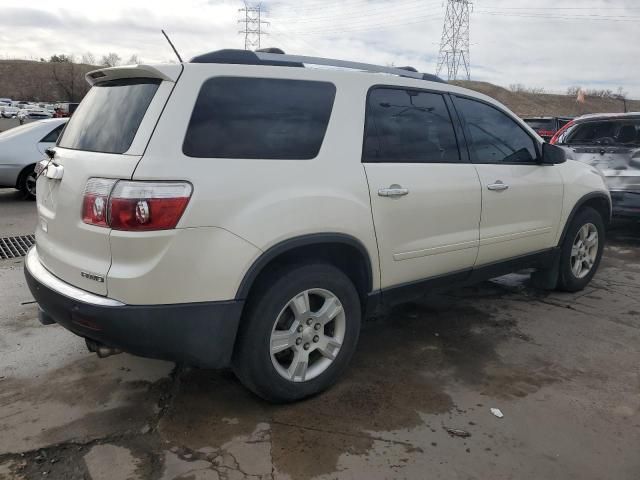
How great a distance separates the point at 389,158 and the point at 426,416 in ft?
4.94

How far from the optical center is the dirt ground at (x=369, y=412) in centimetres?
261

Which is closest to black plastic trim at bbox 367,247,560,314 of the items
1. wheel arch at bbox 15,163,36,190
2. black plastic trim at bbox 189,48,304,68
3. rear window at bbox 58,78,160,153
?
black plastic trim at bbox 189,48,304,68

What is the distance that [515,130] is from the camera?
14.4ft

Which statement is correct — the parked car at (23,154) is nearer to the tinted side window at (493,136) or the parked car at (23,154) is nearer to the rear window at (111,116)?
the rear window at (111,116)

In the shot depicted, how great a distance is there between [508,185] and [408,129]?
1.05 meters

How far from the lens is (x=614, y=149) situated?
6953mm

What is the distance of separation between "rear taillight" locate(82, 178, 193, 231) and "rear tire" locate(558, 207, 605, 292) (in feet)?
12.1

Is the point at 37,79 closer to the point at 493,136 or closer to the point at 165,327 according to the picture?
the point at 493,136

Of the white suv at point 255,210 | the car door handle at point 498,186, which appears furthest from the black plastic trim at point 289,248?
the car door handle at point 498,186

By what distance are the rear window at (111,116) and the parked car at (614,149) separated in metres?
5.87

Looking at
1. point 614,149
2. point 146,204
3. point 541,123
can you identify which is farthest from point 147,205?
point 541,123

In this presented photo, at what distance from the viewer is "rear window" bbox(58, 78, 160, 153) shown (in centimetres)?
271

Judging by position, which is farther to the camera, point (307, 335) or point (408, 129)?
point (408, 129)

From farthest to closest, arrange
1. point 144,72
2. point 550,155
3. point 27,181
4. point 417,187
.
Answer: point 27,181
point 550,155
point 417,187
point 144,72
